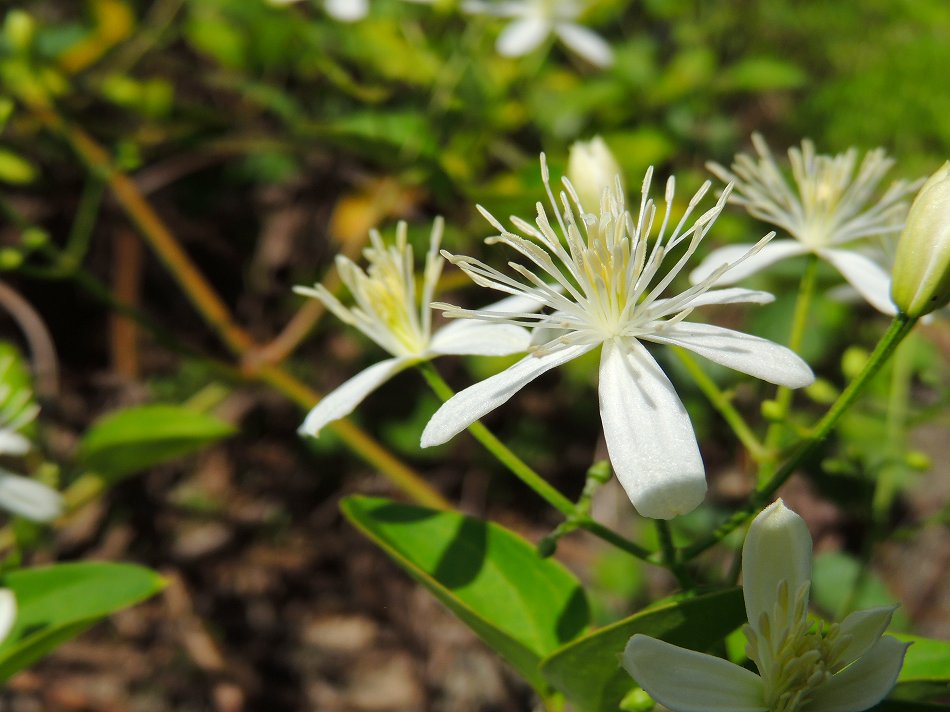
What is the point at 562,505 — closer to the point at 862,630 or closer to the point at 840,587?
the point at 862,630

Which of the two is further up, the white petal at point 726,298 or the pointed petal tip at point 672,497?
the white petal at point 726,298

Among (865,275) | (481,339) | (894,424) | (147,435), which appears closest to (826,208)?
(865,275)

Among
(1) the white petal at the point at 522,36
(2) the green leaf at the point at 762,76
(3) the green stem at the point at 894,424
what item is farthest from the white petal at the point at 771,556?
(2) the green leaf at the point at 762,76

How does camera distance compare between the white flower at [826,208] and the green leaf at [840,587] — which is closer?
the white flower at [826,208]

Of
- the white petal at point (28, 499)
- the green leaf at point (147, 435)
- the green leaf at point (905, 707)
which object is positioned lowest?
the white petal at point (28, 499)

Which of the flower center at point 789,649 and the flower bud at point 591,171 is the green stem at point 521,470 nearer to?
the flower center at point 789,649

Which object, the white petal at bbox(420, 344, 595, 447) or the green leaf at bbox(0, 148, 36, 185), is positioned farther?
the green leaf at bbox(0, 148, 36, 185)

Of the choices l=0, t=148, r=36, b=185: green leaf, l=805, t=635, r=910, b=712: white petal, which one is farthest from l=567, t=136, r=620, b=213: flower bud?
l=0, t=148, r=36, b=185: green leaf

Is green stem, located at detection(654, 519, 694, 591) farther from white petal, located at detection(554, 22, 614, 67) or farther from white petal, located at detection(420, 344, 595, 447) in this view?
white petal, located at detection(554, 22, 614, 67)

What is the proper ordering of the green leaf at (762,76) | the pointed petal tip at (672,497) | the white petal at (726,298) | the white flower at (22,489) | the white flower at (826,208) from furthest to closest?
1. the green leaf at (762,76)
2. the white flower at (22,489)
3. the white flower at (826,208)
4. the white petal at (726,298)
5. the pointed petal tip at (672,497)
